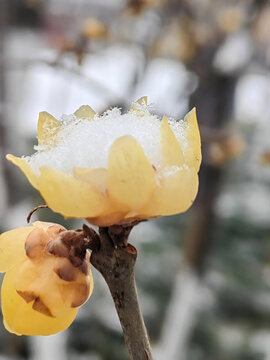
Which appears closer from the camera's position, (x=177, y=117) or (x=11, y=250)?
(x=11, y=250)

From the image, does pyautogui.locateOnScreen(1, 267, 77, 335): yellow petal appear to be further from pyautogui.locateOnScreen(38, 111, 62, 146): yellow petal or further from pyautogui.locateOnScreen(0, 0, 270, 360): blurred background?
pyautogui.locateOnScreen(0, 0, 270, 360): blurred background

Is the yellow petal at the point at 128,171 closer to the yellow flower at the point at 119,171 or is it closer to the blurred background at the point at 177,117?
the yellow flower at the point at 119,171

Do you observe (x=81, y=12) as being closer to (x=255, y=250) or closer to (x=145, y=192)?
(x=255, y=250)

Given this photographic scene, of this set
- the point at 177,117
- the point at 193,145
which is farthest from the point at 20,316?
the point at 177,117

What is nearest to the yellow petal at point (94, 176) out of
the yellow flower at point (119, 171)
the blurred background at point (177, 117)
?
the yellow flower at point (119, 171)

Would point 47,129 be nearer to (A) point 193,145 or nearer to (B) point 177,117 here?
(A) point 193,145

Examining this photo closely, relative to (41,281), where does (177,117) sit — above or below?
below

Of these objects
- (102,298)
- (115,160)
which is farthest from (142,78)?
(102,298)
